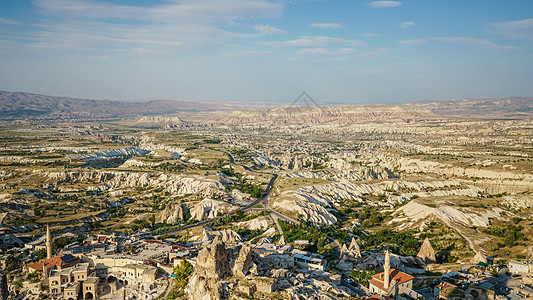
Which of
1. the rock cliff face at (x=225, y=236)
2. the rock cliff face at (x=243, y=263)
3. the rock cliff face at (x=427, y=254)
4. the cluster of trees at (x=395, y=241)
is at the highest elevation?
the rock cliff face at (x=243, y=263)

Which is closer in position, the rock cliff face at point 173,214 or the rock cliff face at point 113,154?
the rock cliff face at point 173,214

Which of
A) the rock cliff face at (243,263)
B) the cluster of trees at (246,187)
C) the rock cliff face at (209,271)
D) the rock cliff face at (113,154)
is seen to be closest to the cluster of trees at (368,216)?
the cluster of trees at (246,187)

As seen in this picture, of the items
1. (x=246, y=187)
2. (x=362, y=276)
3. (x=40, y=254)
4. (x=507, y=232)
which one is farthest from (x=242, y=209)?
(x=507, y=232)

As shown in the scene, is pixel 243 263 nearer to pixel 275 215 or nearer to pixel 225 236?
pixel 225 236

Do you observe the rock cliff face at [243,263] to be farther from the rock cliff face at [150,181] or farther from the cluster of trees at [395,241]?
the rock cliff face at [150,181]

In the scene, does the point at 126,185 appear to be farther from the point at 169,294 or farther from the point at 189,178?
the point at 169,294

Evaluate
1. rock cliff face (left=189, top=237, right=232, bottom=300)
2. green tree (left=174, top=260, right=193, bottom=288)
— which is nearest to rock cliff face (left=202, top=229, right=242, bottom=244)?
green tree (left=174, top=260, right=193, bottom=288)
